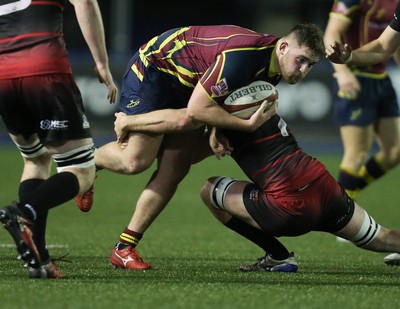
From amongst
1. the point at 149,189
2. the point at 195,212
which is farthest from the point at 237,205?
the point at 195,212

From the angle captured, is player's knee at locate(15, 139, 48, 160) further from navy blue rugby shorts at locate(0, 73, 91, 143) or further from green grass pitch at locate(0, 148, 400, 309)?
green grass pitch at locate(0, 148, 400, 309)

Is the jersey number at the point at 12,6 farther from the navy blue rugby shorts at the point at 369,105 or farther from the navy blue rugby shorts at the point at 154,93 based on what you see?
the navy blue rugby shorts at the point at 369,105

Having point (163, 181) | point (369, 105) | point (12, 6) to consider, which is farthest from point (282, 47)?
point (369, 105)

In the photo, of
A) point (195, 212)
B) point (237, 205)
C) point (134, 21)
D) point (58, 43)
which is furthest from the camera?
point (134, 21)

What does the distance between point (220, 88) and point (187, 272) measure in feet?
3.73

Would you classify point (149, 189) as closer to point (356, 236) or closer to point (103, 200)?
point (356, 236)

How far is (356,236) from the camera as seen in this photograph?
623 cm

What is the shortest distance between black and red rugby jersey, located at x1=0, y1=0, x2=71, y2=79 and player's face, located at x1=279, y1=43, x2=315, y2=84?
52.0 inches

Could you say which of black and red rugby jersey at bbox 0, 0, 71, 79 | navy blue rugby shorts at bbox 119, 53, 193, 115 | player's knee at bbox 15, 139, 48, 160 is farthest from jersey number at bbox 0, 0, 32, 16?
navy blue rugby shorts at bbox 119, 53, 193, 115

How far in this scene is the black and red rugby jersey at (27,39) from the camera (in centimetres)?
552

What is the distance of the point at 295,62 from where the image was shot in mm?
5879

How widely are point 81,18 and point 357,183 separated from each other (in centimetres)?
404

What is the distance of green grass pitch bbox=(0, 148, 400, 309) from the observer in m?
4.87

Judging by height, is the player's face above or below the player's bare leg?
above
